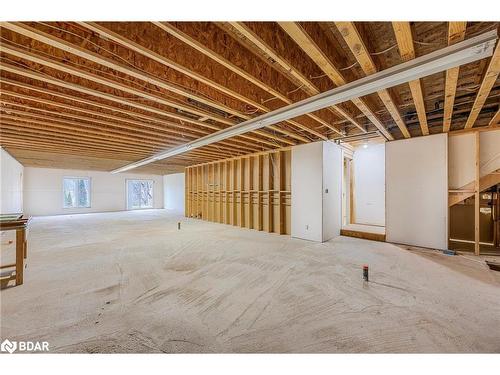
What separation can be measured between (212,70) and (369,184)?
579 cm

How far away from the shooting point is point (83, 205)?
10.9m

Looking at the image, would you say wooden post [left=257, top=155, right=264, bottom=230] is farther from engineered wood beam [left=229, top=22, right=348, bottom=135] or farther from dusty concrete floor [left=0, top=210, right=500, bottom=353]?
engineered wood beam [left=229, top=22, right=348, bottom=135]

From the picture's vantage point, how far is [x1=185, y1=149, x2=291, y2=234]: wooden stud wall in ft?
19.1

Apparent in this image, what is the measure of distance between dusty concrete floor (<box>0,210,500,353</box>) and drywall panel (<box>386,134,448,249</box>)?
855 mm

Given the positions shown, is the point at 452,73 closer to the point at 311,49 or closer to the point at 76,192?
the point at 311,49

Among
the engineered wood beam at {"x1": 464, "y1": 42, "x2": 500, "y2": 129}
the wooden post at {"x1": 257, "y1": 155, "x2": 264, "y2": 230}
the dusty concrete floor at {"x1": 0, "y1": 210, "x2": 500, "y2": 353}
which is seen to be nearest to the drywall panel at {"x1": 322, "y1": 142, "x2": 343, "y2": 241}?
the dusty concrete floor at {"x1": 0, "y1": 210, "x2": 500, "y2": 353}

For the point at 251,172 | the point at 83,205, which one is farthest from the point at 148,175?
the point at 251,172

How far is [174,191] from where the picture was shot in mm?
12609

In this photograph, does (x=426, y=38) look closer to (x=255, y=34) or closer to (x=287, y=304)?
(x=255, y=34)

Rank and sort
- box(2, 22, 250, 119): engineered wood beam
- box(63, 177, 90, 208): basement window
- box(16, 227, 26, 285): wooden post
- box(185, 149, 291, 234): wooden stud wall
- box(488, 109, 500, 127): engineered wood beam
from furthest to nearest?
box(63, 177, 90, 208): basement window → box(185, 149, 291, 234): wooden stud wall → box(488, 109, 500, 127): engineered wood beam → box(16, 227, 26, 285): wooden post → box(2, 22, 250, 119): engineered wood beam

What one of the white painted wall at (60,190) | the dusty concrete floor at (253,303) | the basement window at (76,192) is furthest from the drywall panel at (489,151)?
the basement window at (76,192)

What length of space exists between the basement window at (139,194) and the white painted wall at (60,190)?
0.33 meters

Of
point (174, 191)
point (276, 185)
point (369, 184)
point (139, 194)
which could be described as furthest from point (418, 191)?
point (139, 194)

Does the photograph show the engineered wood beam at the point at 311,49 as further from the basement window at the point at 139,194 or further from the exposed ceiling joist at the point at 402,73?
the basement window at the point at 139,194
